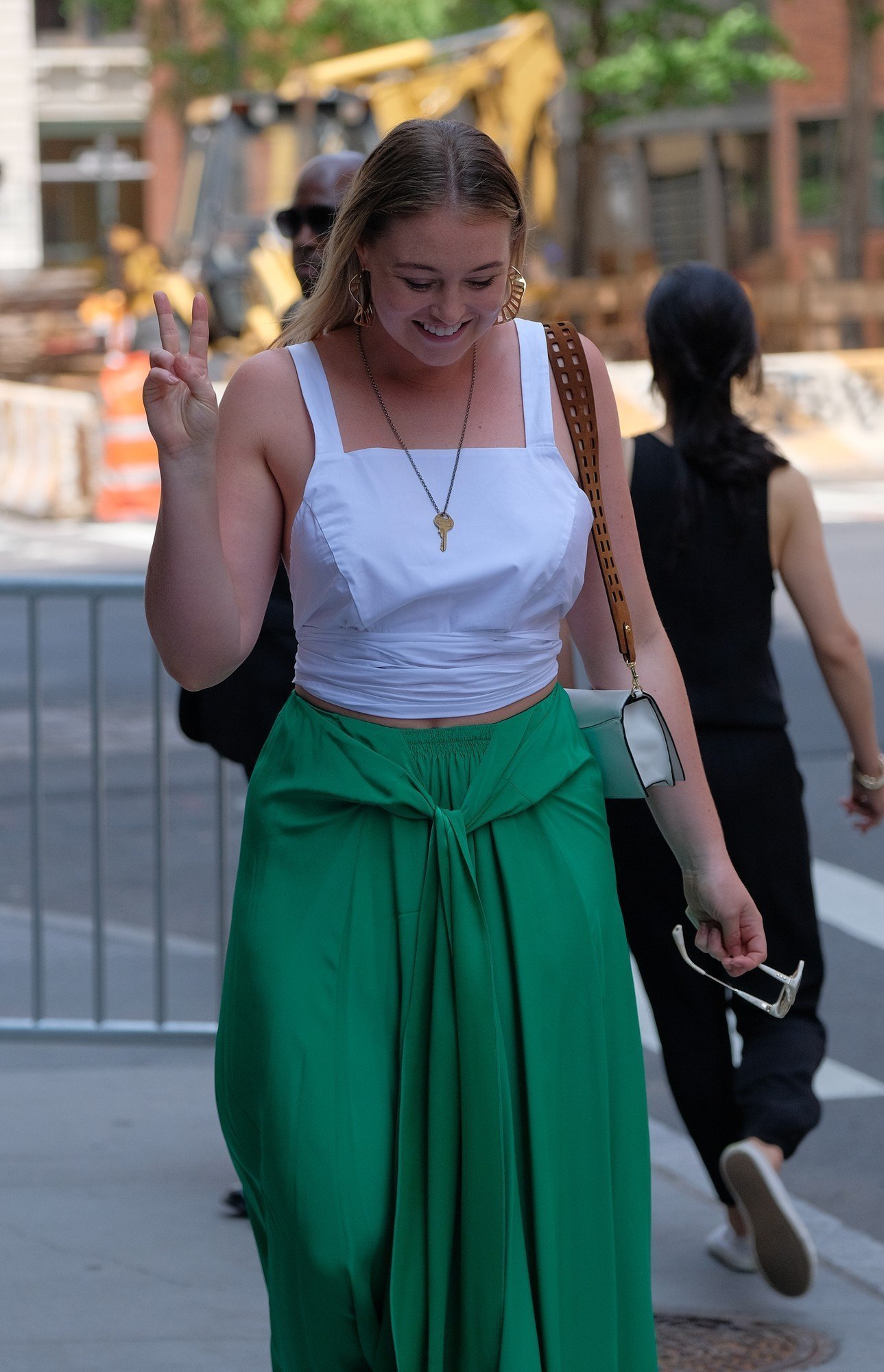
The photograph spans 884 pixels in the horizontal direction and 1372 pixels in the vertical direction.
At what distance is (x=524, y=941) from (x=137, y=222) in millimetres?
63917

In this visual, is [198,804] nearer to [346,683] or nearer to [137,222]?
[346,683]

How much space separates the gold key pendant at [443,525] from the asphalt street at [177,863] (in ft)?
7.89

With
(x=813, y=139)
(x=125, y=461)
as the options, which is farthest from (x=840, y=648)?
(x=813, y=139)

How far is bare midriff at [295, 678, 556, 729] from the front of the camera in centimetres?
243

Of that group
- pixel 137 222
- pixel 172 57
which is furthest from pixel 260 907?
pixel 137 222

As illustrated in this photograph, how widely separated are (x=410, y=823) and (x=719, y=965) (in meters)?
1.54

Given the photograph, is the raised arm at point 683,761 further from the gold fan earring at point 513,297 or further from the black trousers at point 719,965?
the black trousers at point 719,965

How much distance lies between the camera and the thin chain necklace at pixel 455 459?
240cm

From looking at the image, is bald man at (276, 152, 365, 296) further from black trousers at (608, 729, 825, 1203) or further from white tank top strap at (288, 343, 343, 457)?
white tank top strap at (288, 343, 343, 457)

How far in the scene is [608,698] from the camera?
2.65 metres

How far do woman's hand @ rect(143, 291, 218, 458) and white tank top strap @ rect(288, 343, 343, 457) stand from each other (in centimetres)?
18

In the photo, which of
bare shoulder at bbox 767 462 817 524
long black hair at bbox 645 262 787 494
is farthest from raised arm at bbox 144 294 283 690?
bare shoulder at bbox 767 462 817 524

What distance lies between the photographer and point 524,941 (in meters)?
2.44

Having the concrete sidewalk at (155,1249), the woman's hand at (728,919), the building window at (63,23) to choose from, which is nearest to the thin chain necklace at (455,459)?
the woman's hand at (728,919)
